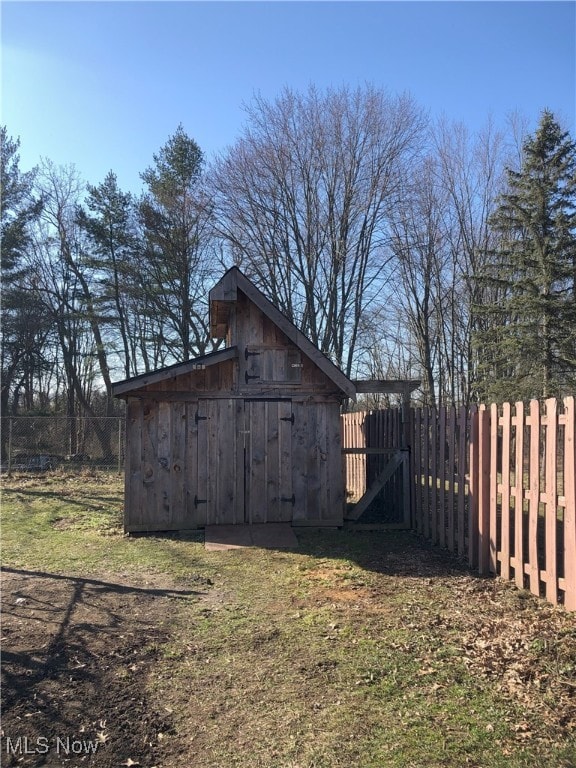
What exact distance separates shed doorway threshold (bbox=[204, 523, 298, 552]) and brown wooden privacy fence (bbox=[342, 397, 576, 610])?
218 centimetres

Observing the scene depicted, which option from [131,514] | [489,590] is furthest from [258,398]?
[489,590]

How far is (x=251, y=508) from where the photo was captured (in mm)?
9547

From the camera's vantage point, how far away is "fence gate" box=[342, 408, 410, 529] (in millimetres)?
9539

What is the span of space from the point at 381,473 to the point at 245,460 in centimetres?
242

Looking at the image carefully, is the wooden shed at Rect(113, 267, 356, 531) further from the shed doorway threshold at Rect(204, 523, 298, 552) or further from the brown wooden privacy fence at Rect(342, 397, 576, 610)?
the brown wooden privacy fence at Rect(342, 397, 576, 610)

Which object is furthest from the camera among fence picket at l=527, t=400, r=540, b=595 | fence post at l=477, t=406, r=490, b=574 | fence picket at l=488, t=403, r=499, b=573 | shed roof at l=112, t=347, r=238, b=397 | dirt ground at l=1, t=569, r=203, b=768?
shed roof at l=112, t=347, r=238, b=397

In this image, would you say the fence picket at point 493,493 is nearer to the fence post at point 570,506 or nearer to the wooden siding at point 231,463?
the fence post at point 570,506

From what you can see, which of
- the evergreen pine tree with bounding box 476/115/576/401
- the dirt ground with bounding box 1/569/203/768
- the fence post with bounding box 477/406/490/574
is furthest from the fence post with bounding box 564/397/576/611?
the evergreen pine tree with bounding box 476/115/576/401

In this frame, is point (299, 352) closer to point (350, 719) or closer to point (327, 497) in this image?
point (327, 497)

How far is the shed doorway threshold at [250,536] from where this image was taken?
8.34m

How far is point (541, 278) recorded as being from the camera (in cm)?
1795

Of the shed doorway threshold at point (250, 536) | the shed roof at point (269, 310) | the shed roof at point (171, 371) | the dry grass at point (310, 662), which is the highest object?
the shed roof at point (269, 310)

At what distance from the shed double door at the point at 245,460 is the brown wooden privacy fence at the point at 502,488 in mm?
2153

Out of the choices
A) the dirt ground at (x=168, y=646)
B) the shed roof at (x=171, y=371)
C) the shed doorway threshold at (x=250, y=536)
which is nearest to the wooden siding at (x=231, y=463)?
the shed doorway threshold at (x=250, y=536)
